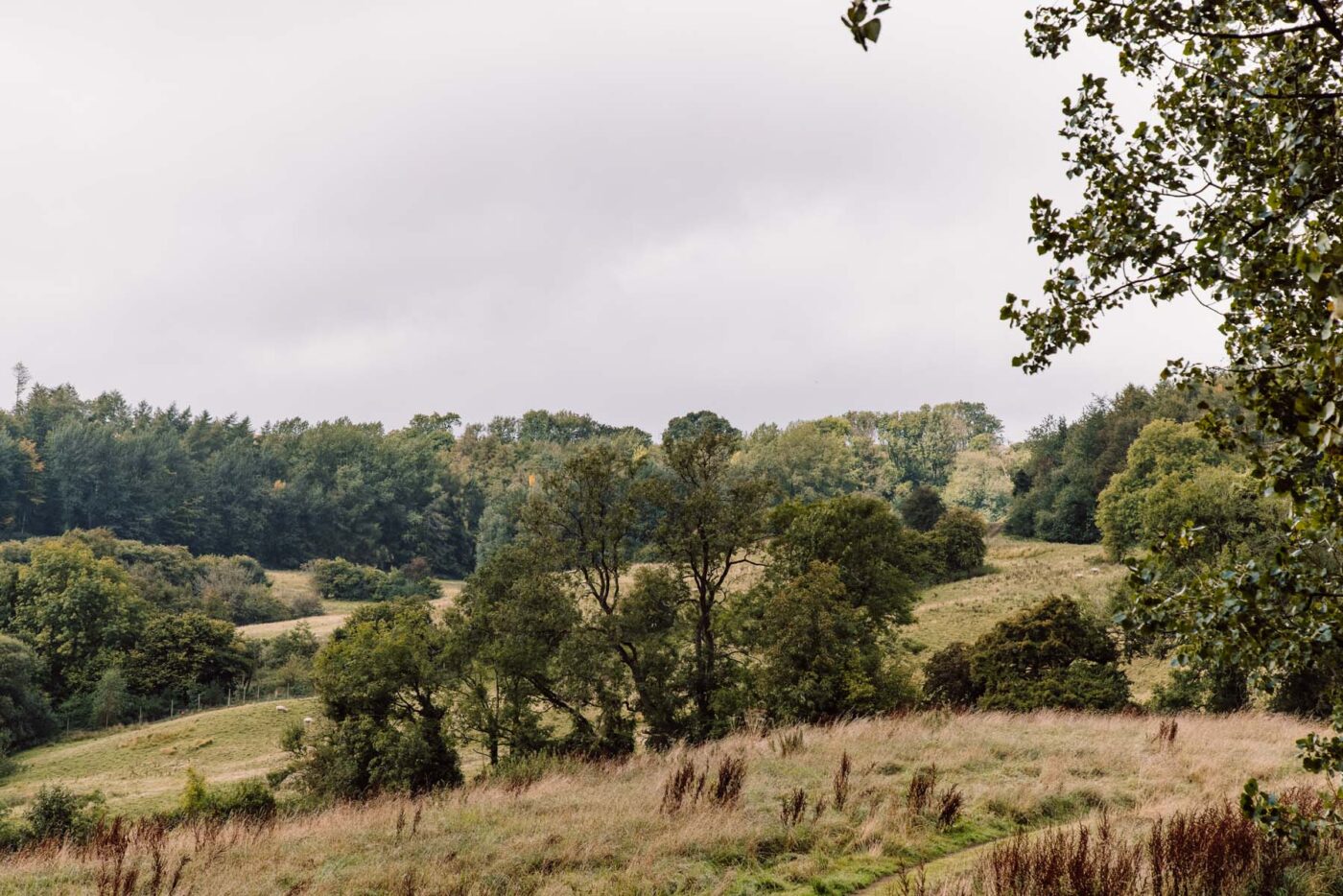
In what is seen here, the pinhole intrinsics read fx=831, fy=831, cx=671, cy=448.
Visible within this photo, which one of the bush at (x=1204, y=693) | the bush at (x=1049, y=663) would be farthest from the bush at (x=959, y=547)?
the bush at (x=1204, y=693)

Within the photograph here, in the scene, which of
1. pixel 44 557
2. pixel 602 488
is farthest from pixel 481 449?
pixel 602 488

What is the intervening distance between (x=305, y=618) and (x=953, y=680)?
63.4m

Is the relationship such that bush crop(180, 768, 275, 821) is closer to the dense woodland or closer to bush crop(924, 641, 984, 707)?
bush crop(924, 641, 984, 707)

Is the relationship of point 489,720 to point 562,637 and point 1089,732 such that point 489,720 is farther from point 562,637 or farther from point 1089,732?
point 1089,732

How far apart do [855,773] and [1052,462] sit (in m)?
70.2

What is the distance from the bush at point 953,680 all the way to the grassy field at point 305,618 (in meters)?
29.6

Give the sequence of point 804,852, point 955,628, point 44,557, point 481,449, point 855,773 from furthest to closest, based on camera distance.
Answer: point 481,449
point 44,557
point 955,628
point 855,773
point 804,852

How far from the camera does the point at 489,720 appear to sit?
2053cm

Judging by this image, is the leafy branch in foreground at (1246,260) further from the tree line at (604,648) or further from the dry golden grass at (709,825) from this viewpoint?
the tree line at (604,648)

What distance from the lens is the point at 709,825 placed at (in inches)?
360

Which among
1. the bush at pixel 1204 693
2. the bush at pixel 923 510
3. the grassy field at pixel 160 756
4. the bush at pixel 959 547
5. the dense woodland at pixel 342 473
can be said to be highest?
the dense woodland at pixel 342 473

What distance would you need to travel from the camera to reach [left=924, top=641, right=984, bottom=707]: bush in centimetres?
2328

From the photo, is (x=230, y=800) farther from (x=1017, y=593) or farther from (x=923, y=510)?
(x=923, y=510)

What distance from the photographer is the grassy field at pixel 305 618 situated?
6263cm
